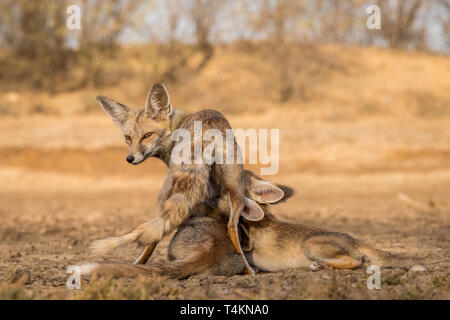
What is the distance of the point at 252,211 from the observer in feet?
17.4

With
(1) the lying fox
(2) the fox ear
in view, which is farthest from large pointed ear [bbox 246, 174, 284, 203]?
(2) the fox ear

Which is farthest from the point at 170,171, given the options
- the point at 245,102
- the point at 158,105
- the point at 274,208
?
the point at 245,102

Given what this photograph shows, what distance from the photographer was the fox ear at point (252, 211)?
526cm

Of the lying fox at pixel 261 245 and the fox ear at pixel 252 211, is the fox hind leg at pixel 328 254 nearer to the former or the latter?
the lying fox at pixel 261 245

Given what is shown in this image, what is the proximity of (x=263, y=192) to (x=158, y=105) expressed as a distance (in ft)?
4.54

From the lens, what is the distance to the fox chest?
532cm

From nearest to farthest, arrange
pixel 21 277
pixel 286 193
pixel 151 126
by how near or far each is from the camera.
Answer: pixel 21 277 < pixel 151 126 < pixel 286 193

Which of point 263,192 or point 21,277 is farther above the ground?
point 263,192

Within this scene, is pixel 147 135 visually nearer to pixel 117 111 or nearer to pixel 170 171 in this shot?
pixel 117 111

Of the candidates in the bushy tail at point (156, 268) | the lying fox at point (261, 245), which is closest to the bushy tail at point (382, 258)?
the lying fox at point (261, 245)

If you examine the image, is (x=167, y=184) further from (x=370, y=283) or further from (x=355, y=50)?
(x=355, y=50)

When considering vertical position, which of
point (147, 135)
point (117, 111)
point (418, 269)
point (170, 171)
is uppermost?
point (117, 111)

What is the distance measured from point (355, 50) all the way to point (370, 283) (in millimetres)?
19324
